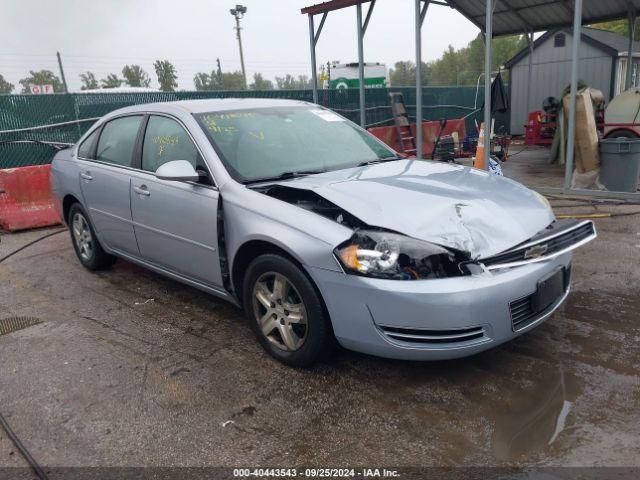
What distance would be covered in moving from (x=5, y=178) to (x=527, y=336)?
23.9ft

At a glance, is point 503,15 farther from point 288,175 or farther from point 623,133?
point 288,175

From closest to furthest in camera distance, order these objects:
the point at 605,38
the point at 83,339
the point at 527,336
→ the point at 527,336, the point at 83,339, the point at 605,38

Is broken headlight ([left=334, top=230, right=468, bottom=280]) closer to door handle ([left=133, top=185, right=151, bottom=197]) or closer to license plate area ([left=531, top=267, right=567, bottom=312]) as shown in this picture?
license plate area ([left=531, top=267, right=567, bottom=312])

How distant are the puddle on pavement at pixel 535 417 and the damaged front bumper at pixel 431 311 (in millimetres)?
340

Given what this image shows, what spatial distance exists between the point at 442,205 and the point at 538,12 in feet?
36.6

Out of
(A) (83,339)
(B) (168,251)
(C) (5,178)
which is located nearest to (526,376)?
(B) (168,251)

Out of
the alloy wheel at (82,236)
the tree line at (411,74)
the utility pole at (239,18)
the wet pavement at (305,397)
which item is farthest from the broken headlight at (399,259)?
the tree line at (411,74)

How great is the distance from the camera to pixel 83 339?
3938mm

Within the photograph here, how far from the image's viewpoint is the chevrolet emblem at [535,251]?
295 centimetres

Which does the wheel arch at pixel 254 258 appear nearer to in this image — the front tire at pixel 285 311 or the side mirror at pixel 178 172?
the front tire at pixel 285 311

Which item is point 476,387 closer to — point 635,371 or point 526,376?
point 526,376

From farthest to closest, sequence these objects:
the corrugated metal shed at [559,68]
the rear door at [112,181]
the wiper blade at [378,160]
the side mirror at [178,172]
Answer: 1. the corrugated metal shed at [559,68]
2. the rear door at [112,181]
3. the wiper blade at [378,160]
4. the side mirror at [178,172]

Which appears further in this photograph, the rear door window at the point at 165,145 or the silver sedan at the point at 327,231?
the rear door window at the point at 165,145

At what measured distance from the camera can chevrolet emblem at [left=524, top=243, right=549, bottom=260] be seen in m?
2.95
